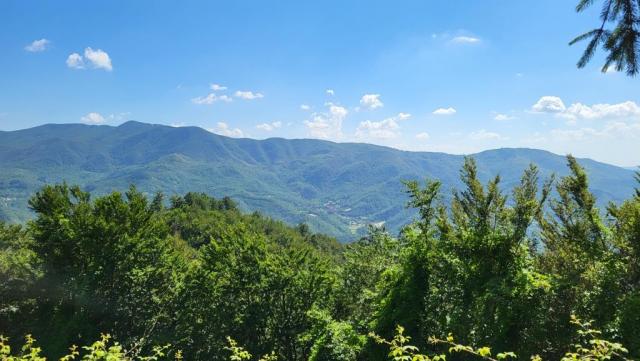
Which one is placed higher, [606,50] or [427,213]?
[606,50]

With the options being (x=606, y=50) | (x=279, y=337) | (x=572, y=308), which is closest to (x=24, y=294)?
(x=279, y=337)

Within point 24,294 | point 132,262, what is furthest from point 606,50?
point 24,294

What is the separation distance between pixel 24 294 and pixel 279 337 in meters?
21.3

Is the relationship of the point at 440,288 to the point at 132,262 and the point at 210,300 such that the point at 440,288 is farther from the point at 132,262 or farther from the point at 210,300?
the point at 132,262

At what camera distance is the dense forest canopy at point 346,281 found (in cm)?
1495

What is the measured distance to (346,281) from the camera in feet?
107

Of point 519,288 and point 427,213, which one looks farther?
point 427,213

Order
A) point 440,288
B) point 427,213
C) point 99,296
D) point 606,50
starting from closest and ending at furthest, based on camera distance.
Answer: point 606,50 → point 440,288 → point 427,213 → point 99,296

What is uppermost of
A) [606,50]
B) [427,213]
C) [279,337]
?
[606,50]

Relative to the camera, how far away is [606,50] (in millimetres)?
7324

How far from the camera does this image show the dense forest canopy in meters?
15.0

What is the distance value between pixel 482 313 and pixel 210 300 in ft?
71.6

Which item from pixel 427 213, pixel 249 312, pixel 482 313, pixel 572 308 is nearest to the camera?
pixel 572 308

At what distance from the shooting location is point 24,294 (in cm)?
3350
